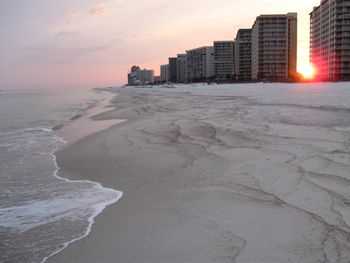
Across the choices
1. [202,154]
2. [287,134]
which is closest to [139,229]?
[202,154]

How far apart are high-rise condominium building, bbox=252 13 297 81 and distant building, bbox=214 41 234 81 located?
1511 inches

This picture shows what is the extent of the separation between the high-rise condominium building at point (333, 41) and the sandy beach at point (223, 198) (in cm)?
8704

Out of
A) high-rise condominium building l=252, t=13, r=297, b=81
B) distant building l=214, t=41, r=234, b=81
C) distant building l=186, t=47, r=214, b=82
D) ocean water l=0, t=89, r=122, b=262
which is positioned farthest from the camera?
distant building l=186, t=47, r=214, b=82

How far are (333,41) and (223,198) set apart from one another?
99994mm

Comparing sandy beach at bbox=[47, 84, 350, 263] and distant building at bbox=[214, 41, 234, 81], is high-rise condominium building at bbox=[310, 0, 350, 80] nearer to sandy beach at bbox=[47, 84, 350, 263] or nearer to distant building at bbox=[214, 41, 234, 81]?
distant building at bbox=[214, 41, 234, 81]

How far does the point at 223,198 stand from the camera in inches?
211

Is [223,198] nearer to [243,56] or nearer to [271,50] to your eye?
[271,50]

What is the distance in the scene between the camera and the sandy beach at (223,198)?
148 inches

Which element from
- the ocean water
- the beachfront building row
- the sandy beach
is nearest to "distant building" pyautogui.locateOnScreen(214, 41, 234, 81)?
the beachfront building row

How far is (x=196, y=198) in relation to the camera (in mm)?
5465

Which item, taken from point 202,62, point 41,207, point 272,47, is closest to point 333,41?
point 272,47

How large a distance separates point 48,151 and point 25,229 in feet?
21.2

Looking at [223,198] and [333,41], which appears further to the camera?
[333,41]

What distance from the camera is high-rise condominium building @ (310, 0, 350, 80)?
302 feet
